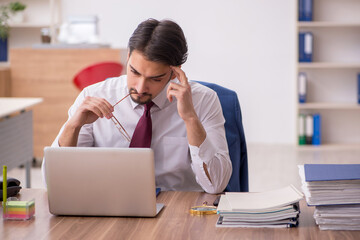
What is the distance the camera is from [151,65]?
6.36ft

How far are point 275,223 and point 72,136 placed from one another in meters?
0.78

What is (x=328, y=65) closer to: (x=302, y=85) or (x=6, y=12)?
(x=302, y=85)

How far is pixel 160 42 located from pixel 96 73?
2.79m

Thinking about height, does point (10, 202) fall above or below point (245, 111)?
above

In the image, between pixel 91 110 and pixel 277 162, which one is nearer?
pixel 91 110

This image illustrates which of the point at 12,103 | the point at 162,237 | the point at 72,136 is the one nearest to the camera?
the point at 162,237

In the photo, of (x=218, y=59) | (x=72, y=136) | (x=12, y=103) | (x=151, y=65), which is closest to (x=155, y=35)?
(x=151, y=65)

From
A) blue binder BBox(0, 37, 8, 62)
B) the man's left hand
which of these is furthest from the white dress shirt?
blue binder BBox(0, 37, 8, 62)

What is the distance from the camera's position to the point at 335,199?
148 cm

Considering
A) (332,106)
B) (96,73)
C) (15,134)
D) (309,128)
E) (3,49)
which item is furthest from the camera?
(3,49)

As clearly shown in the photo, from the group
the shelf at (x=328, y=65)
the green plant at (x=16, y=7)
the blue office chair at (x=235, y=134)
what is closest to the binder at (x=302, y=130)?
the shelf at (x=328, y=65)

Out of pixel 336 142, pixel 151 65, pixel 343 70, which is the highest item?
pixel 151 65

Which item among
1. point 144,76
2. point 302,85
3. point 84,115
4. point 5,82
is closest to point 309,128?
point 302,85

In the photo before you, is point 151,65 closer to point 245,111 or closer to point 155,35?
point 155,35
